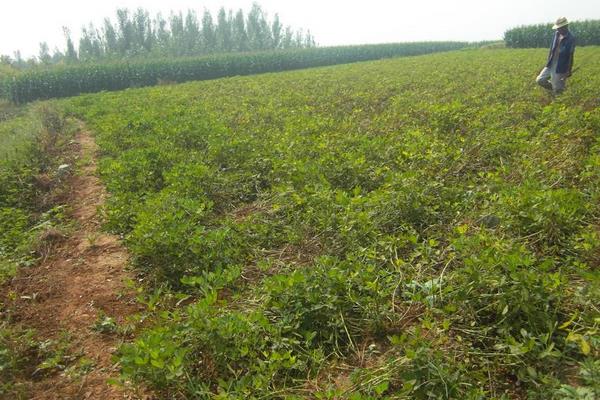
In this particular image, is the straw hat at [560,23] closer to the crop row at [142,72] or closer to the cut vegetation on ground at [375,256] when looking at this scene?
the cut vegetation on ground at [375,256]

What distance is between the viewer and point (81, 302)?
4.02 meters

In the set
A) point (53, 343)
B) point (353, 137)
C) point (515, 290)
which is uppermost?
point (353, 137)

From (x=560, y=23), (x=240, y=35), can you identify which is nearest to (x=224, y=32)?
(x=240, y=35)

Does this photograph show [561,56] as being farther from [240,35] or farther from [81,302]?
[240,35]

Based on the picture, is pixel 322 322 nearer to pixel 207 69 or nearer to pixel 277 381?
pixel 277 381

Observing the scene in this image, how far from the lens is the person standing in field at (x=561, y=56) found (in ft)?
29.6

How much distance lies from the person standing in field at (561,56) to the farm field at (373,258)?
0.83m

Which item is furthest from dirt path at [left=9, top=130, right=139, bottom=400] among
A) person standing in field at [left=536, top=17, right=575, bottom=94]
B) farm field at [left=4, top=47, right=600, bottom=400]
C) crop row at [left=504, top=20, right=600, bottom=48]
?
crop row at [left=504, top=20, right=600, bottom=48]

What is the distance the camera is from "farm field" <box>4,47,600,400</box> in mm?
2609

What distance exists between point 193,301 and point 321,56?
48.0 m

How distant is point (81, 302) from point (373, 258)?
9.42 ft

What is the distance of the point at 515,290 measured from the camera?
9.18ft

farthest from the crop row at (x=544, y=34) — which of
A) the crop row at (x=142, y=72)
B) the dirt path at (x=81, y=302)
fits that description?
the dirt path at (x=81, y=302)

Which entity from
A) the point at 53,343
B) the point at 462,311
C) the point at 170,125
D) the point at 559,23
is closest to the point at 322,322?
the point at 462,311
